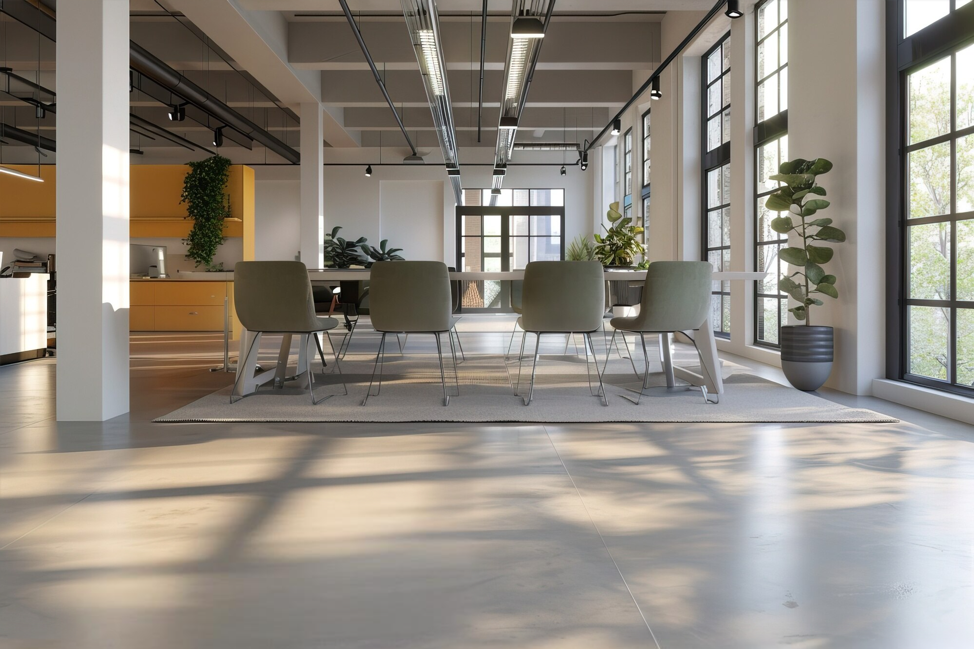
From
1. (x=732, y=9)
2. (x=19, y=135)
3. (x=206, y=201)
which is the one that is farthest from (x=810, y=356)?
(x=19, y=135)

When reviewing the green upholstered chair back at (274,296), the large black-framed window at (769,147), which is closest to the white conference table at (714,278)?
the green upholstered chair back at (274,296)

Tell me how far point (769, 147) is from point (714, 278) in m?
2.59

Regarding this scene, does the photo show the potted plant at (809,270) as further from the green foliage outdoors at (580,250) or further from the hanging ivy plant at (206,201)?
the hanging ivy plant at (206,201)

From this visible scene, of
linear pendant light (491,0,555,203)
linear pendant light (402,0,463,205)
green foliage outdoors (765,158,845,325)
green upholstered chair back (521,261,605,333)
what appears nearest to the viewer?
green upholstered chair back (521,261,605,333)

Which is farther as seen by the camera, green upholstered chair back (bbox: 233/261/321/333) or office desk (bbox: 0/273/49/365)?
office desk (bbox: 0/273/49/365)

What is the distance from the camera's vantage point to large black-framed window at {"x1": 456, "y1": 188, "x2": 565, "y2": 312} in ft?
51.3

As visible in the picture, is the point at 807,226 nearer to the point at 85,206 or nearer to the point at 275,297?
the point at 275,297

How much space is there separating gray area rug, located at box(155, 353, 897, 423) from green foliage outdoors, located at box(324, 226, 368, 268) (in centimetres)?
866

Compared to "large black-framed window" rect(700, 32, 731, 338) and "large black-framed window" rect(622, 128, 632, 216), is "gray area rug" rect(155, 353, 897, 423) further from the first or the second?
"large black-framed window" rect(622, 128, 632, 216)

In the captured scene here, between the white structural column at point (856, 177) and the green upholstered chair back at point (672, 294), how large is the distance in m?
1.11

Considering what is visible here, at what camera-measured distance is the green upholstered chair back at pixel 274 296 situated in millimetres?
4531

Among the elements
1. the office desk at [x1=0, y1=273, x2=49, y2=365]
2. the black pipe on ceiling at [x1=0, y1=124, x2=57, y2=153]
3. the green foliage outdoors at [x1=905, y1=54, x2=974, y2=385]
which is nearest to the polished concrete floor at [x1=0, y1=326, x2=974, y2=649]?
the green foliage outdoors at [x1=905, y1=54, x2=974, y2=385]

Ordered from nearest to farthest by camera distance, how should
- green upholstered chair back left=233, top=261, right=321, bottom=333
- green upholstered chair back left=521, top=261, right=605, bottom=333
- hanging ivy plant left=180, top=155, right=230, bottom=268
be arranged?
1. green upholstered chair back left=233, top=261, right=321, bottom=333
2. green upholstered chair back left=521, top=261, right=605, bottom=333
3. hanging ivy plant left=180, top=155, right=230, bottom=268

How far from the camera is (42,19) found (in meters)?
7.32
